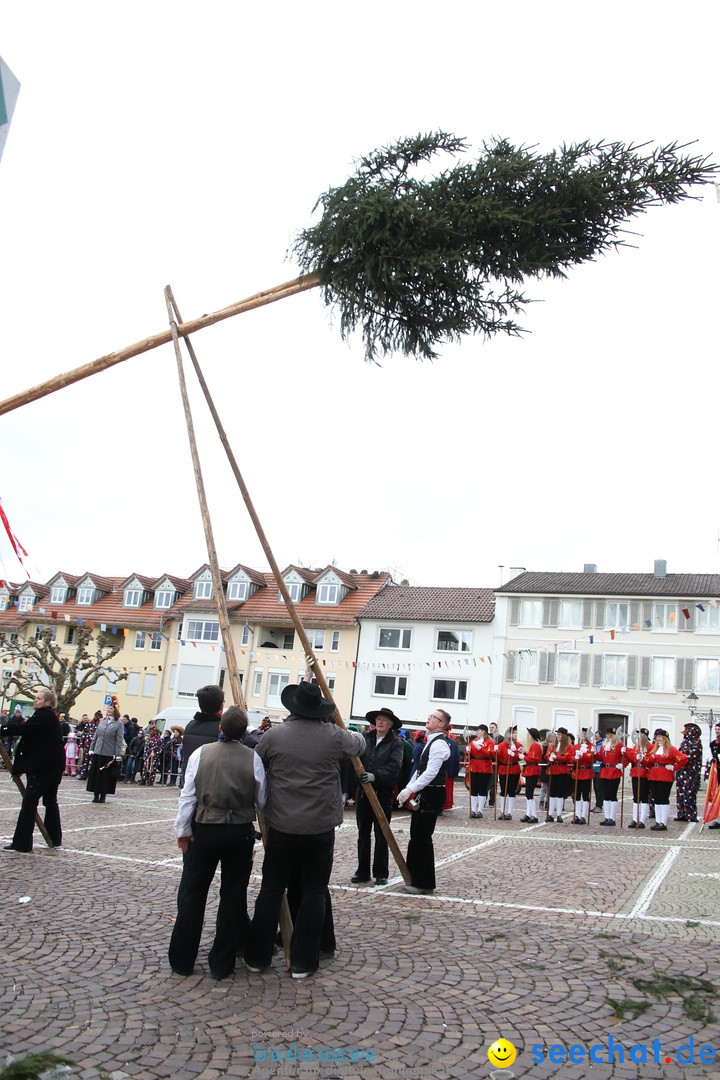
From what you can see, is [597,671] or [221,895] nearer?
[221,895]

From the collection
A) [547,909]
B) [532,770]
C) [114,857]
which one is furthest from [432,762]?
[532,770]

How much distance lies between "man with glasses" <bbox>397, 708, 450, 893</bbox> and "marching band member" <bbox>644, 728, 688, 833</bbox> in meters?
8.28

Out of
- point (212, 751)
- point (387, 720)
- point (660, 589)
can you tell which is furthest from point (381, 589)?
point (212, 751)

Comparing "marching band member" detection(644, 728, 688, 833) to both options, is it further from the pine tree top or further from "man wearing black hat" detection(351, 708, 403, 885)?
the pine tree top

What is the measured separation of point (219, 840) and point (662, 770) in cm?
1181

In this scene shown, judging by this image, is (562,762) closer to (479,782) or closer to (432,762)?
(479,782)

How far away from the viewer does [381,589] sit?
51.7 m

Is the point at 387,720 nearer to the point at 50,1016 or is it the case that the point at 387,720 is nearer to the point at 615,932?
the point at 615,932

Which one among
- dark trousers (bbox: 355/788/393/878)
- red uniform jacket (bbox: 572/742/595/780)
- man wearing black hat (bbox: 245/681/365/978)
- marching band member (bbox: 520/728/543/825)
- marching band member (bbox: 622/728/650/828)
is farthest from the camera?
marching band member (bbox: 520/728/543/825)

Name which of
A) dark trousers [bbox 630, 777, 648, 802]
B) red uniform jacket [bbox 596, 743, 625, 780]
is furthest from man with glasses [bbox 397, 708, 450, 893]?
dark trousers [bbox 630, 777, 648, 802]

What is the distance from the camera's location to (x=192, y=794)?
579 centimetres

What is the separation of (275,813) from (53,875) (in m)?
3.93

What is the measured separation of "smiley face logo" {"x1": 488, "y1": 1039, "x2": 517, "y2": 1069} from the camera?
4.20 m

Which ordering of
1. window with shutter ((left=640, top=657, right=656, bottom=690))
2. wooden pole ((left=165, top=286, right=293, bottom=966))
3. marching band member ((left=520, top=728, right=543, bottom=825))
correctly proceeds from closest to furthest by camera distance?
wooden pole ((left=165, top=286, right=293, bottom=966)), marching band member ((left=520, top=728, right=543, bottom=825)), window with shutter ((left=640, top=657, right=656, bottom=690))
